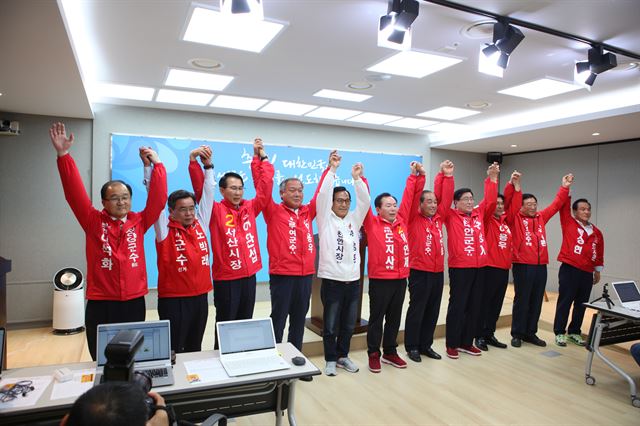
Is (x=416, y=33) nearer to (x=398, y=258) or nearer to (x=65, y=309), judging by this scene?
(x=398, y=258)

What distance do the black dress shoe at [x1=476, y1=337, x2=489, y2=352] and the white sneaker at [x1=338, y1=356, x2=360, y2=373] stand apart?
58.1 inches

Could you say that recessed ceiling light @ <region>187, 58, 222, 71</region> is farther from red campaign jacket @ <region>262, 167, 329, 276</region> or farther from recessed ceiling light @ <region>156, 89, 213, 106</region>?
red campaign jacket @ <region>262, 167, 329, 276</region>

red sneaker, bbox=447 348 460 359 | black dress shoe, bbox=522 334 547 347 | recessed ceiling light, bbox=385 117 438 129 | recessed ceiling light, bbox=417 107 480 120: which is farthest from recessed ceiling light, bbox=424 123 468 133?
red sneaker, bbox=447 348 460 359

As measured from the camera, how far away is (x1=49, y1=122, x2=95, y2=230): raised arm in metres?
2.36

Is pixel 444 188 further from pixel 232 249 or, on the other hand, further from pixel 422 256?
pixel 232 249

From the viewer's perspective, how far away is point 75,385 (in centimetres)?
181

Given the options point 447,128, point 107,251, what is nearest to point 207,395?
point 107,251

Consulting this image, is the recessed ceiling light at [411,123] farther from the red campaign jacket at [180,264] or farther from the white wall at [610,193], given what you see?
the red campaign jacket at [180,264]

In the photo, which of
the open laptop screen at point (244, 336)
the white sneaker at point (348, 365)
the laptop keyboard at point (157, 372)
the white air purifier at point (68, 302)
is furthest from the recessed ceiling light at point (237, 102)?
the laptop keyboard at point (157, 372)

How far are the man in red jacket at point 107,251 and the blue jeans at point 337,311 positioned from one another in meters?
1.52

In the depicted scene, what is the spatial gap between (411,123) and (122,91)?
3.95m

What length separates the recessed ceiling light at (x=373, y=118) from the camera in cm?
591

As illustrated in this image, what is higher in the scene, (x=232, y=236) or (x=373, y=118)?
(x=373, y=118)

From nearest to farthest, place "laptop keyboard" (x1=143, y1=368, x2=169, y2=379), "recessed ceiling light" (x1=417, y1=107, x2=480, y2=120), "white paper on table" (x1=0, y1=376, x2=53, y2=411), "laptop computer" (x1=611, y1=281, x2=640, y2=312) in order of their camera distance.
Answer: "white paper on table" (x1=0, y1=376, x2=53, y2=411), "laptop keyboard" (x1=143, y1=368, x2=169, y2=379), "laptop computer" (x1=611, y1=281, x2=640, y2=312), "recessed ceiling light" (x1=417, y1=107, x2=480, y2=120)
